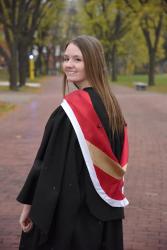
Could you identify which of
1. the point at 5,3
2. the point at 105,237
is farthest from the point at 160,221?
the point at 5,3

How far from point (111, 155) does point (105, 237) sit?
46 cm

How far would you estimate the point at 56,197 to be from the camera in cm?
285

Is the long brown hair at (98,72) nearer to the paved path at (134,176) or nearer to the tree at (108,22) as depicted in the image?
the paved path at (134,176)

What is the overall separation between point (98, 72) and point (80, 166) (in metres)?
0.51

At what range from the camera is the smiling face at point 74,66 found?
2908 millimetres

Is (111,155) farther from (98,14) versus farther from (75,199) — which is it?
(98,14)

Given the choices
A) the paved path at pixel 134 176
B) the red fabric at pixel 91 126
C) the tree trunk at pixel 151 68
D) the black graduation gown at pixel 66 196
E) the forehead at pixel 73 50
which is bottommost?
the tree trunk at pixel 151 68

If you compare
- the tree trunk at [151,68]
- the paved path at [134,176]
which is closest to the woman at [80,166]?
the paved path at [134,176]

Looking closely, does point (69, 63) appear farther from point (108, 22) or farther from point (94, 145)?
point (108, 22)

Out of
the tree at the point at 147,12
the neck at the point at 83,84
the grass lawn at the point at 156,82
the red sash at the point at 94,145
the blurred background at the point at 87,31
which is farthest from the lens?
the grass lawn at the point at 156,82

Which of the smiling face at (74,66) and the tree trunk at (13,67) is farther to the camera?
the tree trunk at (13,67)

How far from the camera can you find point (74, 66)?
291cm

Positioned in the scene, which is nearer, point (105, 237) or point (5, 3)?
point (105, 237)

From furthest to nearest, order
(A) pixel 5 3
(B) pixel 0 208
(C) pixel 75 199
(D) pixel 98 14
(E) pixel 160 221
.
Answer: (D) pixel 98 14
(A) pixel 5 3
(B) pixel 0 208
(E) pixel 160 221
(C) pixel 75 199
